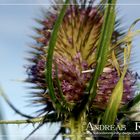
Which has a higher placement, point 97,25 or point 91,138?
point 97,25

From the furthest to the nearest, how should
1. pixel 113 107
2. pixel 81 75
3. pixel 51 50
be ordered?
1. pixel 81 75
2. pixel 113 107
3. pixel 51 50

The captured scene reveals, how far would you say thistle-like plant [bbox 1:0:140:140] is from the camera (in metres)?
1.25

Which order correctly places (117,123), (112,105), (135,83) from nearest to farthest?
(112,105), (117,123), (135,83)

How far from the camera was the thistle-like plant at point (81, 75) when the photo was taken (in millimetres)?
1248

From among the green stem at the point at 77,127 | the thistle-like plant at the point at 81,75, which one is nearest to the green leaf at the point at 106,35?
the thistle-like plant at the point at 81,75

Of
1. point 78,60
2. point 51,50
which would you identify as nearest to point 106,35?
point 51,50

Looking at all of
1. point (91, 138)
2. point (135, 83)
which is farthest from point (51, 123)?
point (135, 83)

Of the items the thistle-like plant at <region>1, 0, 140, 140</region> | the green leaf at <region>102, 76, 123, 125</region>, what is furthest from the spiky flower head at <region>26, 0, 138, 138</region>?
the green leaf at <region>102, 76, 123, 125</region>

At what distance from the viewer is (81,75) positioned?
141cm

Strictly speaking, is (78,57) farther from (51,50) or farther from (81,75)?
(51,50)

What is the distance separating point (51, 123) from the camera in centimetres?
135

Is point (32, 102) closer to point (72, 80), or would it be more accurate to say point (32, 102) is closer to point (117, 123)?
point (72, 80)

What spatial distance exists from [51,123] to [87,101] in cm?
17

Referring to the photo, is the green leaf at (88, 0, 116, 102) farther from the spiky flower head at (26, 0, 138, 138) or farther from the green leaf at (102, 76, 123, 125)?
the spiky flower head at (26, 0, 138, 138)
